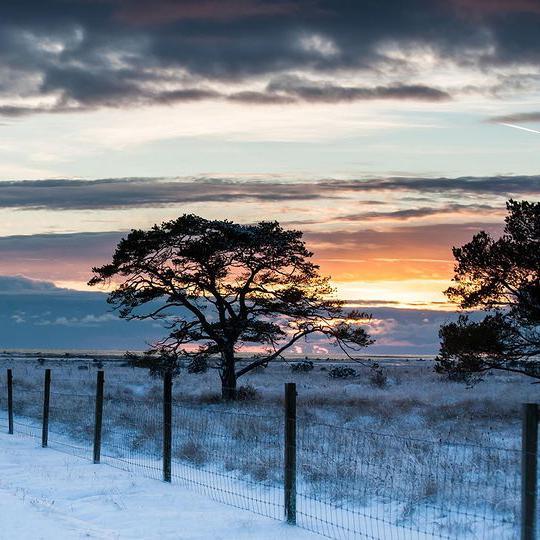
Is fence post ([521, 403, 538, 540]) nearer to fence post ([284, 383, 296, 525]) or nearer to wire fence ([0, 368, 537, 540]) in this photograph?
wire fence ([0, 368, 537, 540])

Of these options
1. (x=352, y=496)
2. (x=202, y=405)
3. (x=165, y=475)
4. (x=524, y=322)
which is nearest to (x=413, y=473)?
(x=352, y=496)

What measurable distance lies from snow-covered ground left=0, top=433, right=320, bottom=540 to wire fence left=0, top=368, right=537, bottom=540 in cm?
74

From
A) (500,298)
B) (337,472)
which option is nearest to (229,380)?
(500,298)

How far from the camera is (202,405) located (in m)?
35.1

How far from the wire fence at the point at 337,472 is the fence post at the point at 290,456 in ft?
0.32

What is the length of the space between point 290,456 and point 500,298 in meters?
18.6

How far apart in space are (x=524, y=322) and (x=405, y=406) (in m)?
5.60

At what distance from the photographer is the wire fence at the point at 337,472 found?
515 inches

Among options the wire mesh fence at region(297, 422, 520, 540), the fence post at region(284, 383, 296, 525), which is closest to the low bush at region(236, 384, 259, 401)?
the wire mesh fence at region(297, 422, 520, 540)

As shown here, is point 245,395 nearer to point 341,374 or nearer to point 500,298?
point 500,298

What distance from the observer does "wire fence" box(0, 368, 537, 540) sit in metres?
13.1

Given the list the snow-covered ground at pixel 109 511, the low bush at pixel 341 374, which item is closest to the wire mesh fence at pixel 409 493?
the snow-covered ground at pixel 109 511

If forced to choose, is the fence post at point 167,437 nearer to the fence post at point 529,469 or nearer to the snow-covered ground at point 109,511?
the snow-covered ground at point 109,511

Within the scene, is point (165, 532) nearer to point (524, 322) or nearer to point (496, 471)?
point (496, 471)
